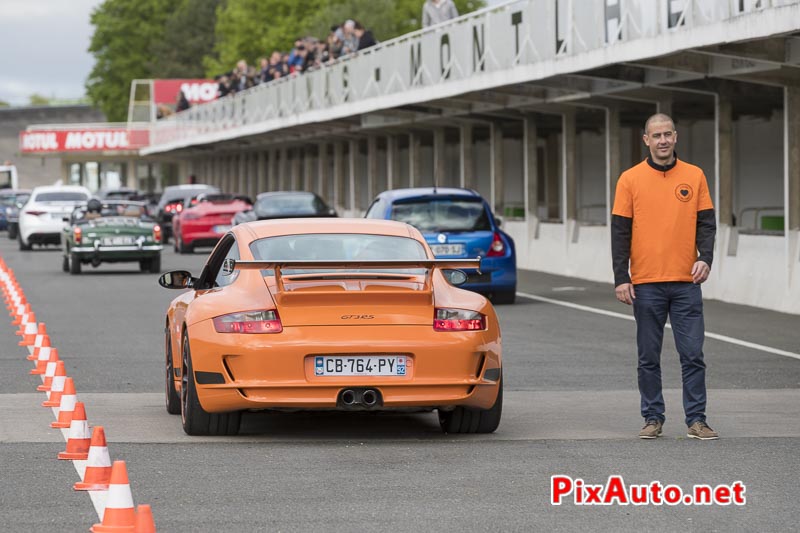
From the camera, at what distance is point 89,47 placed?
126 meters

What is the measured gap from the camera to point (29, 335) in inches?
696

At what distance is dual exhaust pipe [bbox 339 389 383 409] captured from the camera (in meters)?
10.1

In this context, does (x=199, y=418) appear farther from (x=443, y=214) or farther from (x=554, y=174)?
(x=554, y=174)

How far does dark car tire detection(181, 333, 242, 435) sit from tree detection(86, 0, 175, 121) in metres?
114

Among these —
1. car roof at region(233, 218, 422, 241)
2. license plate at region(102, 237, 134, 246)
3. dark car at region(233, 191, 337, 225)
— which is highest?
dark car at region(233, 191, 337, 225)

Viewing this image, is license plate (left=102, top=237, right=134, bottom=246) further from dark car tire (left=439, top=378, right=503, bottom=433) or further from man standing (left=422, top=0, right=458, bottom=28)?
dark car tire (left=439, top=378, right=503, bottom=433)

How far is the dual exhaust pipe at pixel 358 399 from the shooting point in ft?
33.0

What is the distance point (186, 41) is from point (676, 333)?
12411 centimetres

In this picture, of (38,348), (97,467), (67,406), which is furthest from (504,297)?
(97,467)

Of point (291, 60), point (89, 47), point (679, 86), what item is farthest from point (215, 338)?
point (89, 47)

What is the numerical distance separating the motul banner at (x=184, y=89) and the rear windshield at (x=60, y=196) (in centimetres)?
6109

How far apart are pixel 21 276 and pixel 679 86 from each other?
12512 mm

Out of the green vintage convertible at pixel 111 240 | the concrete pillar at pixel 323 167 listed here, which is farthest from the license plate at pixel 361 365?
the concrete pillar at pixel 323 167

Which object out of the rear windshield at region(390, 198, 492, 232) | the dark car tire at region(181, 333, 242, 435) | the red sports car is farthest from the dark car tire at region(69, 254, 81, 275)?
the dark car tire at region(181, 333, 242, 435)
